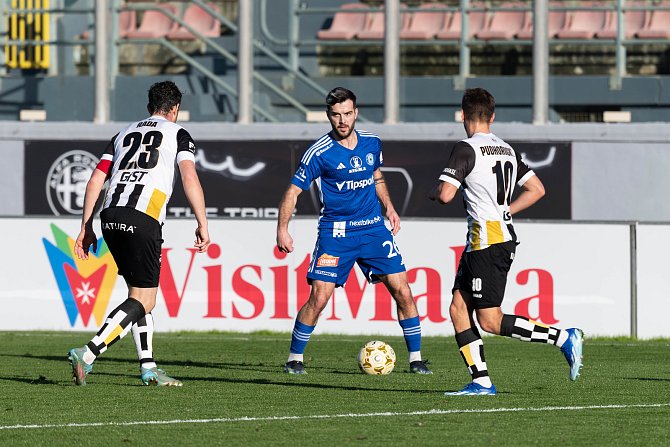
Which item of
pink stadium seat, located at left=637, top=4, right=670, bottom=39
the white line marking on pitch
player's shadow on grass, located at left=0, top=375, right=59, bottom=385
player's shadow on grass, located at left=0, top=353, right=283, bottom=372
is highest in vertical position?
pink stadium seat, located at left=637, top=4, right=670, bottom=39

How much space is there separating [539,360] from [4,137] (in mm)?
9892

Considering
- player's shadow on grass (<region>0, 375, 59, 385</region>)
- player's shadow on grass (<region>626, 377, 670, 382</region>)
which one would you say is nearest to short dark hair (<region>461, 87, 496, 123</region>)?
player's shadow on grass (<region>626, 377, 670, 382</region>)

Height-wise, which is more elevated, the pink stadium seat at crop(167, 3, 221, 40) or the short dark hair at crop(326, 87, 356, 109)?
the pink stadium seat at crop(167, 3, 221, 40)

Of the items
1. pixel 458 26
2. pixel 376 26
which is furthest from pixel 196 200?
pixel 458 26

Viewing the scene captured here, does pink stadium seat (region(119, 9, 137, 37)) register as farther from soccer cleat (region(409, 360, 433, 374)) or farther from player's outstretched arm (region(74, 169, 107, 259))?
player's outstretched arm (region(74, 169, 107, 259))

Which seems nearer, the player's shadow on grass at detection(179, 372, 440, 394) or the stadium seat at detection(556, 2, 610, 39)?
the player's shadow on grass at detection(179, 372, 440, 394)

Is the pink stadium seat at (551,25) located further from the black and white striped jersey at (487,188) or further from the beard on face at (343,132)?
the black and white striped jersey at (487,188)

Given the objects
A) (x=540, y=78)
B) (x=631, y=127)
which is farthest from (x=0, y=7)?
(x=631, y=127)

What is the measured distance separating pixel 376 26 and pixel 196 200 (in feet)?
32.5

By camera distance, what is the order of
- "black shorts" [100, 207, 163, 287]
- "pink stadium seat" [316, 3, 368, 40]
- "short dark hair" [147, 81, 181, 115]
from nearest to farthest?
"black shorts" [100, 207, 163, 287], "short dark hair" [147, 81, 181, 115], "pink stadium seat" [316, 3, 368, 40]

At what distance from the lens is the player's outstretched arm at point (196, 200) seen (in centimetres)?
867

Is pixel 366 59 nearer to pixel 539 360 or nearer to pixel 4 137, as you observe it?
pixel 4 137

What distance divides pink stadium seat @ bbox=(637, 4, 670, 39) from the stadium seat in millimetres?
572

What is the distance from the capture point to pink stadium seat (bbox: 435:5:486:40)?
18281 millimetres
